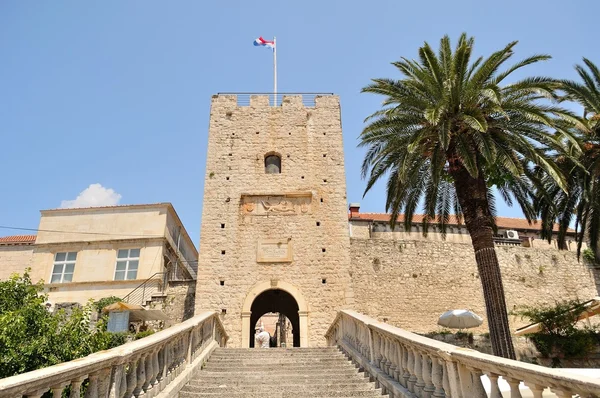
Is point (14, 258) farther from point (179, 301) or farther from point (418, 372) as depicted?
point (418, 372)

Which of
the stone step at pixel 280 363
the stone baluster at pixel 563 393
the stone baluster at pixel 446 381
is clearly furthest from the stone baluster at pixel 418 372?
the stone step at pixel 280 363

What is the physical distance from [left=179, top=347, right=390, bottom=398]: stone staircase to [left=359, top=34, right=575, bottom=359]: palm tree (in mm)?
4446

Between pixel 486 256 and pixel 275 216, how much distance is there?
8209mm

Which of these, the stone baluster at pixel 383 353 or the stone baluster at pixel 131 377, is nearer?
the stone baluster at pixel 131 377

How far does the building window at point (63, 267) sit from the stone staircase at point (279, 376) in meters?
13.7

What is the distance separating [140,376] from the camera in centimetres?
493

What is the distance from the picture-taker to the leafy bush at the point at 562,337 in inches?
559

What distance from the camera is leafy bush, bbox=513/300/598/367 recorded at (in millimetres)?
14195

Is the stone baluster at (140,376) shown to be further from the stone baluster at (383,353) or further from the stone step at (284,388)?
the stone baluster at (383,353)

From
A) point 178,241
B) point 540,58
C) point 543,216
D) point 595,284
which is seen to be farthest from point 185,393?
point 595,284

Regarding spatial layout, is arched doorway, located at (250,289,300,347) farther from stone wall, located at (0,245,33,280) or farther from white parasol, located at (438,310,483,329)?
stone wall, located at (0,245,33,280)

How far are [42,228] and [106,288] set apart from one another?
5.02 meters

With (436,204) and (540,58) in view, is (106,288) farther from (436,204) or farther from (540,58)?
(540,58)

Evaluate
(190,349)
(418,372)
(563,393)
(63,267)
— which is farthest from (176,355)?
(63,267)
